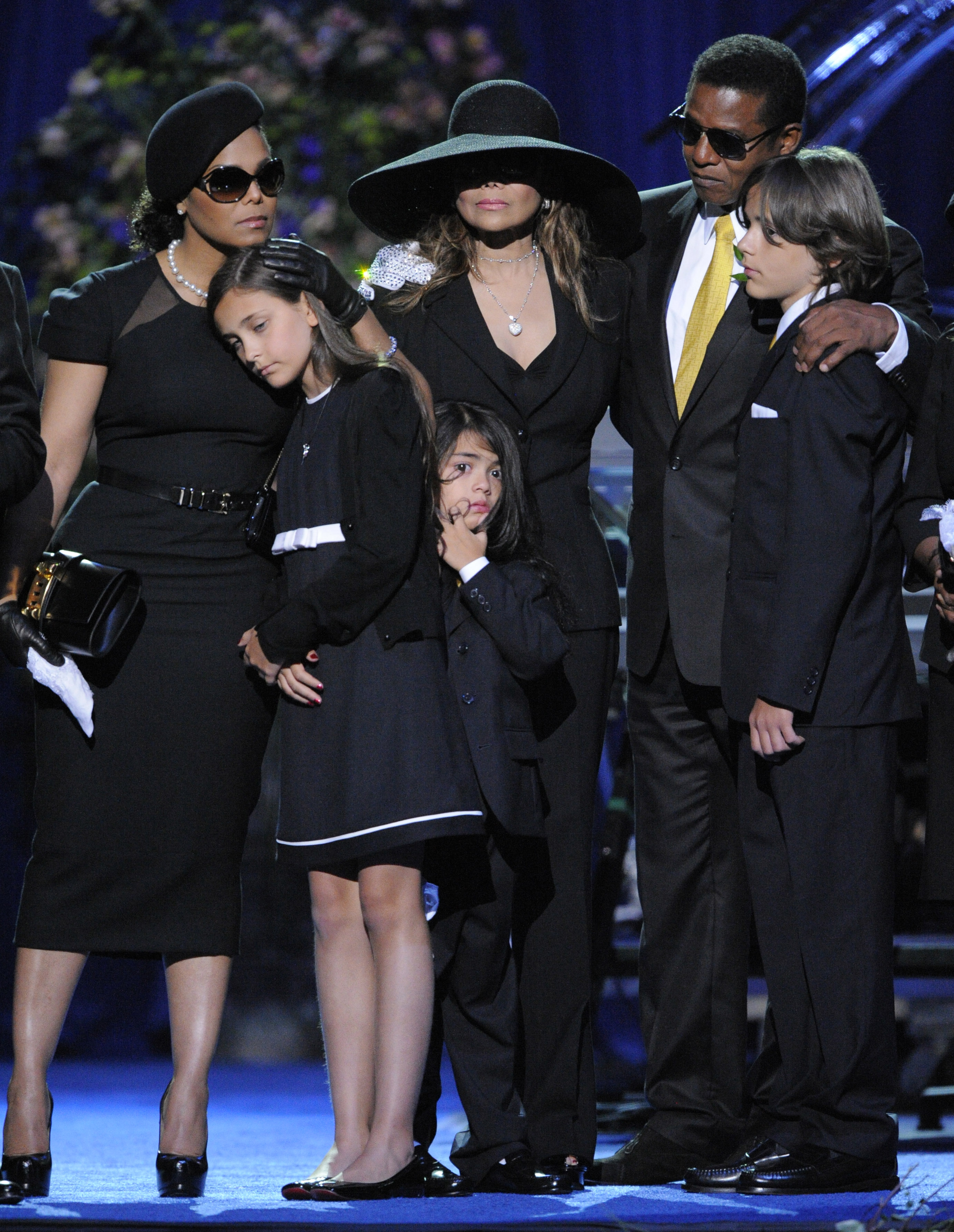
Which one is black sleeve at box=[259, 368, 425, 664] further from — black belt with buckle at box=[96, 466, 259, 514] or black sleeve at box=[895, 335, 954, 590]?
black sleeve at box=[895, 335, 954, 590]

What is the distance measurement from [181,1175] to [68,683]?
785mm

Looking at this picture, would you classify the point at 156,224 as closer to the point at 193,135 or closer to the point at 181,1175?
the point at 193,135

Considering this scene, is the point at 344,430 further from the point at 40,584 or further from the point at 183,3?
the point at 183,3

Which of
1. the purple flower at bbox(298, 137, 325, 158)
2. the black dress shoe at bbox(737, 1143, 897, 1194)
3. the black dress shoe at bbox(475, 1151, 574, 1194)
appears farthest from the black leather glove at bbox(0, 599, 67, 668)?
the purple flower at bbox(298, 137, 325, 158)

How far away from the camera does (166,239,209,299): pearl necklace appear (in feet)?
9.40

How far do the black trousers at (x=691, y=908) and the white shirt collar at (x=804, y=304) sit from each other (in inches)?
22.2

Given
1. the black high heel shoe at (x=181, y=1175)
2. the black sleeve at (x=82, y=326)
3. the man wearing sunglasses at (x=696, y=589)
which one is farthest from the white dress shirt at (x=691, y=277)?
the black high heel shoe at (x=181, y=1175)

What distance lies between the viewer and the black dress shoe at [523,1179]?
2719 millimetres

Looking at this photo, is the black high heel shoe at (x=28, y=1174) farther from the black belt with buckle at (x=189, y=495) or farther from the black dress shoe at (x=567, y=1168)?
the black belt with buckle at (x=189, y=495)

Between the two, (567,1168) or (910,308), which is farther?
(910,308)

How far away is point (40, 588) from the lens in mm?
2754

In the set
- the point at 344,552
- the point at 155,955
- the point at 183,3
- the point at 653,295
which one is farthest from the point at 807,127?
the point at 155,955

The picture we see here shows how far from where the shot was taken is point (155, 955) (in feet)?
9.36

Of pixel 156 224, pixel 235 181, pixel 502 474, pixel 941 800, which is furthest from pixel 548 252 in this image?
pixel 941 800
